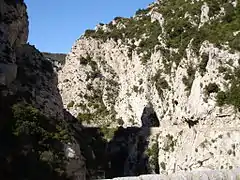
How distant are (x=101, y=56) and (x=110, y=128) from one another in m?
20.6

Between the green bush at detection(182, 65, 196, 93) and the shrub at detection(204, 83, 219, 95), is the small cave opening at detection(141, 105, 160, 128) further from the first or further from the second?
the shrub at detection(204, 83, 219, 95)

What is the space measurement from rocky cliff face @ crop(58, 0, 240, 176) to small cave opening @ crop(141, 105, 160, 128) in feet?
0.76

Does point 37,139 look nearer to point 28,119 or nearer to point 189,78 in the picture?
point 28,119

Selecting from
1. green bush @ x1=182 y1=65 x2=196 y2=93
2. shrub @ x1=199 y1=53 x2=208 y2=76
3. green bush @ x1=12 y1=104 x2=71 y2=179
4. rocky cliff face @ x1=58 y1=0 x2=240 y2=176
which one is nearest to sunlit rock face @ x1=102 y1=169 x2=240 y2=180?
green bush @ x1=12 y1=104 x2=71 y2=179

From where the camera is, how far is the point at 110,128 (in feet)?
193

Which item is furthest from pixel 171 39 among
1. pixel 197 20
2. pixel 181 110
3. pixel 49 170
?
pixel 49 170

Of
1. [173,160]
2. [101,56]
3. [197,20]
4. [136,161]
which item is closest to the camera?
[173,160]

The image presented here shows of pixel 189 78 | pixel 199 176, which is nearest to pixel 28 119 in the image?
pixel 199 176

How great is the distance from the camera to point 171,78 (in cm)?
5309

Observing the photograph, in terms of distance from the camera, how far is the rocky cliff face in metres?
39.2

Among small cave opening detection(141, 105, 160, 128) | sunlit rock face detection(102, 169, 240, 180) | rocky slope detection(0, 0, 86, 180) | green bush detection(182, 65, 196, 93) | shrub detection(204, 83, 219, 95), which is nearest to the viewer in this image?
sunlit rock face detection(102, 169, 240, 180)

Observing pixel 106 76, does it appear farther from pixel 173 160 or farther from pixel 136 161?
pixel 173 160

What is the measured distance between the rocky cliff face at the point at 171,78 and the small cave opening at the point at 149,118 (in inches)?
9.1

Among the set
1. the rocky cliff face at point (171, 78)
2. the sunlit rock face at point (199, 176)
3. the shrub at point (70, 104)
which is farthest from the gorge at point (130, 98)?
the shrub at point (70, 104)
